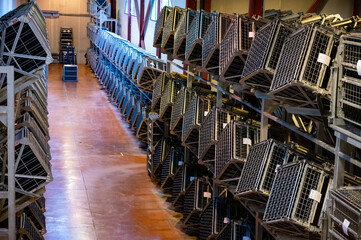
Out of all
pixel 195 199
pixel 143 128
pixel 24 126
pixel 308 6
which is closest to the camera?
pixel 24 126

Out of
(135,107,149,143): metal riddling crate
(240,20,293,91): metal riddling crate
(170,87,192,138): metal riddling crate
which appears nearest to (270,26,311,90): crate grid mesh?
(240,20,293,91): metal riddling crate

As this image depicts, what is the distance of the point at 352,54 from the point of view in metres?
5.13

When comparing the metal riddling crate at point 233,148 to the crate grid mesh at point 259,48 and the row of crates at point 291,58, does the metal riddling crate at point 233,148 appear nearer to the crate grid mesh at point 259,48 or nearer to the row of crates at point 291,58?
the row of crates at point 291,58

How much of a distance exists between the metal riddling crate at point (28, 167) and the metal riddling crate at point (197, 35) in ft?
10.5

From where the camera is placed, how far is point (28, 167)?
7.69 meters

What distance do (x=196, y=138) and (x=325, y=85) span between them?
4.81 m

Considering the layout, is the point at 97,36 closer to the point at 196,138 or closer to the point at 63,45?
the point at 63,45

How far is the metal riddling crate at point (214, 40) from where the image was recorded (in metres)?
8.52

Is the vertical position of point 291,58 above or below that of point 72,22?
above

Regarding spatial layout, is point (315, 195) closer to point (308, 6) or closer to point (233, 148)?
point (233, 148)

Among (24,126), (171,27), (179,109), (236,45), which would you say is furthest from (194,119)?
(24,126)

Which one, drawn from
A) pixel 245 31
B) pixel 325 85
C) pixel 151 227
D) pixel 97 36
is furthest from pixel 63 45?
pixel 325 85

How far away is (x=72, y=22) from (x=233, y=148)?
31681 millimetres

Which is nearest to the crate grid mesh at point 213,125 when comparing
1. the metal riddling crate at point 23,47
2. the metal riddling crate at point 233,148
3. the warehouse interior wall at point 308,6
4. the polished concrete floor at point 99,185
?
the metal riddling crate at point 233,148
